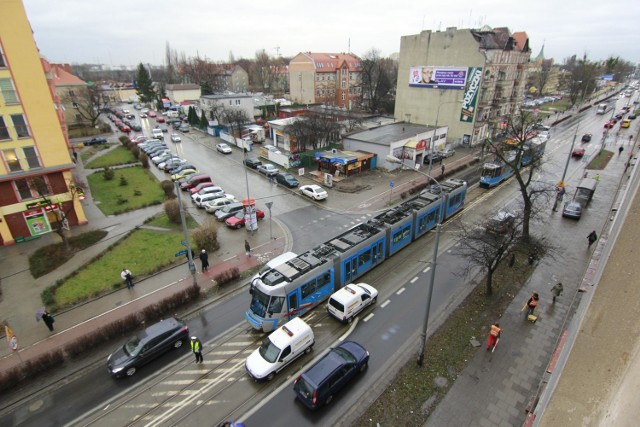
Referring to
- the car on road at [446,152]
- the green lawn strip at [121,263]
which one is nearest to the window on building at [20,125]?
the green lawn strip at [121,263]

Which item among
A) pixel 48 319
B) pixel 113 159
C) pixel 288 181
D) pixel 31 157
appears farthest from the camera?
pixel 113 159

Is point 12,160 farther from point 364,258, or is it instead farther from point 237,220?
point 364,258

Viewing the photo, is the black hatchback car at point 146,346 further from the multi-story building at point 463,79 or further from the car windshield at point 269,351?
the multi-story building at point 463,79

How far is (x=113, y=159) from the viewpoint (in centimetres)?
4700

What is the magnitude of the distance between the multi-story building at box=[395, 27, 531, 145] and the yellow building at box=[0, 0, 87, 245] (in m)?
46.6

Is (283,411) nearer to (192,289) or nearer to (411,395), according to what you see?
(411,395)

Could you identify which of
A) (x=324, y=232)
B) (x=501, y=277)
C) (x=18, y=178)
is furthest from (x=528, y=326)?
(x=18, y=178)

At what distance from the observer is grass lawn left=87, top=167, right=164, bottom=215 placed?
105 feet

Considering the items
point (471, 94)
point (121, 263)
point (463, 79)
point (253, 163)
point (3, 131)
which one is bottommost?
point (121, 263)

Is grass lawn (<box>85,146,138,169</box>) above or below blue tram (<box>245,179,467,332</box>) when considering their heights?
below

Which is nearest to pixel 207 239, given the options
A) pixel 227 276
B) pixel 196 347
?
pixel 227 276

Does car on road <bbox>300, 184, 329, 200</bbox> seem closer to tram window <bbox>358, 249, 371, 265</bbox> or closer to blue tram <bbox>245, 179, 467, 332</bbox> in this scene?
blue tram <bbox>245, 179, 467, 332</bbox>

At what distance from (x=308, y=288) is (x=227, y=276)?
6.27 meters

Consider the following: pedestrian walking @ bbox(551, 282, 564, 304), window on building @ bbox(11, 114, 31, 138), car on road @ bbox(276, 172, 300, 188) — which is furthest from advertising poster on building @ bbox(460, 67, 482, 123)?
window on building @ bbox(11, 114, 31, 138)
